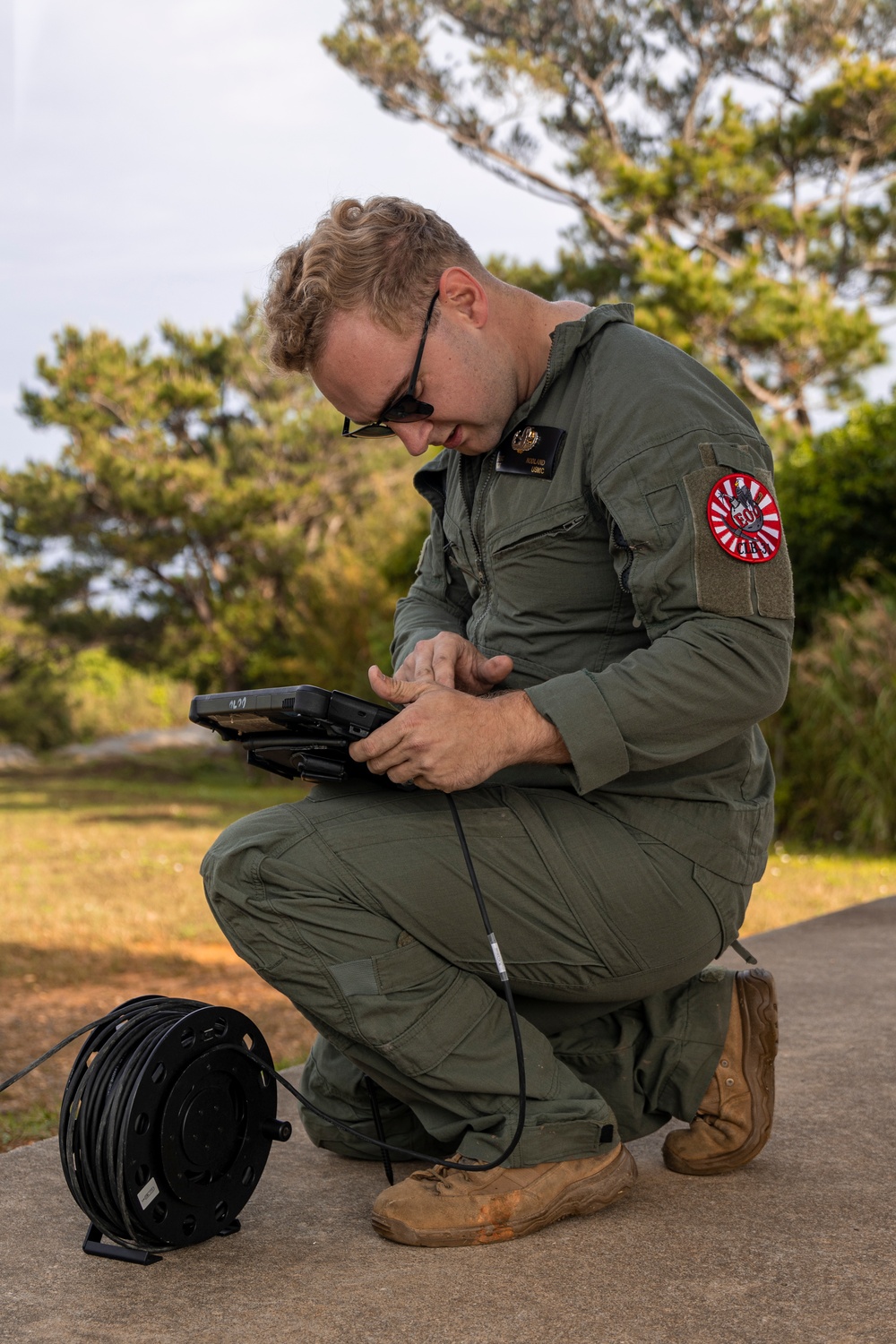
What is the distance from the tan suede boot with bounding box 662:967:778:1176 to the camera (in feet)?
7.77

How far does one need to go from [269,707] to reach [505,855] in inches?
18.4

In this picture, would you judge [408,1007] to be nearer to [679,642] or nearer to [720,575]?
[679,642]

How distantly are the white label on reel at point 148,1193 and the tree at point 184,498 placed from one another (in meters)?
A: 21.7

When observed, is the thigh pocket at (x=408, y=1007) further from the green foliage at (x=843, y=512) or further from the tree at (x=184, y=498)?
the tree at (x=184, y=498)

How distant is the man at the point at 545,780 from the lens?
6.84 ft

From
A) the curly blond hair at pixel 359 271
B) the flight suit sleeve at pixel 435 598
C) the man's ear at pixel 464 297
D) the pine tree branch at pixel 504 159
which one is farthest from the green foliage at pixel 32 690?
the man's ear at pixel 464 297

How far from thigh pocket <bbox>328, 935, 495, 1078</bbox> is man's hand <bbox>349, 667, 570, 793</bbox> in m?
0.30

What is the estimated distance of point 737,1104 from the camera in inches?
93.4

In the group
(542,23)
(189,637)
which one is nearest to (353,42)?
(542,23)

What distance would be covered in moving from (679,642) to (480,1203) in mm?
960

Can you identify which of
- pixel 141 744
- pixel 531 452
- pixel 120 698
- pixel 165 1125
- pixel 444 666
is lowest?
pixel 141 744

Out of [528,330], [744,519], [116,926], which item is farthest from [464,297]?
[116,926]

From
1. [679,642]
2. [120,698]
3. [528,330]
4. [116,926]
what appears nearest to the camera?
[679,642]

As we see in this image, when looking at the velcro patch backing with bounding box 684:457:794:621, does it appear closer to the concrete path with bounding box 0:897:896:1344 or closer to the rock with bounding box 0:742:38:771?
the concrete path with bounding box 0:897:896:1344
